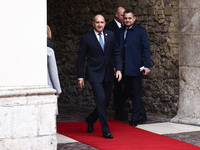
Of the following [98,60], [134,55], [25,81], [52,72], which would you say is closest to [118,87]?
[134,55]

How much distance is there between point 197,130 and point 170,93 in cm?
129

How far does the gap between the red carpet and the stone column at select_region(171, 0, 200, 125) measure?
109cm

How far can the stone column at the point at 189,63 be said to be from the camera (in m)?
8.17

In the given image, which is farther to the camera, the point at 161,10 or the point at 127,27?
the point at 161,10

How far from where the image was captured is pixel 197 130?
7.55 m

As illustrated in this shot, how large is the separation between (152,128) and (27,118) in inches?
111

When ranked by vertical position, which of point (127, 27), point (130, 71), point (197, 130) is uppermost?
point (127, 27)

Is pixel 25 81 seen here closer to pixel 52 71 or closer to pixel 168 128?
pixel 52 71

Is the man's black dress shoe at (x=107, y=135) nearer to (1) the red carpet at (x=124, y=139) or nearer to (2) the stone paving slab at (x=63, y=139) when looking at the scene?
(1) the red carpet at (x=124, y=139)

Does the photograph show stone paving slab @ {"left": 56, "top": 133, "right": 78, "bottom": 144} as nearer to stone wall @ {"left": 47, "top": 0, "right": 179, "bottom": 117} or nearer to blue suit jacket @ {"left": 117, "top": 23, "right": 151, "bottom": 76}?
blue suit jacket @ {"left": 117, "top": 23, "right": 151, "bottom": 76}

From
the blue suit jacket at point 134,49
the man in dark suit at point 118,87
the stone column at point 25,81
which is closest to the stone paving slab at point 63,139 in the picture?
the stone column at point 25,81

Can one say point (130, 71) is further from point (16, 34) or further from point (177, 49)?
point (16, 34)

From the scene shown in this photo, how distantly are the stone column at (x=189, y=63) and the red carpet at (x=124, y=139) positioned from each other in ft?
3.57

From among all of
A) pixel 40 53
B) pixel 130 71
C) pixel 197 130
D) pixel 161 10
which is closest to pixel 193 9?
pixel 161 10
